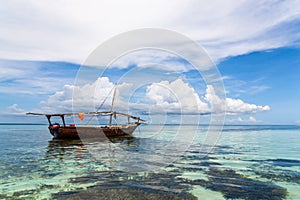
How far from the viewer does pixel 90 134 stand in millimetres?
36531

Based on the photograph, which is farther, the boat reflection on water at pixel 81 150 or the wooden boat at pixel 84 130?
the wooden boat at pixel 84 130

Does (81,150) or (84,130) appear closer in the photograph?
(81,150)

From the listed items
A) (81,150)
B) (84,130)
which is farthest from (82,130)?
(81,150)

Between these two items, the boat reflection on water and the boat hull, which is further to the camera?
the boat hull

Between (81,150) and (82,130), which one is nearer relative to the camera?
(81,150)

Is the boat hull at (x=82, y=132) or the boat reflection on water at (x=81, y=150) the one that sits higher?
the boat hull at (x=82, y=132)

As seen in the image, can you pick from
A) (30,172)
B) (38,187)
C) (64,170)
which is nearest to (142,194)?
(38,187)

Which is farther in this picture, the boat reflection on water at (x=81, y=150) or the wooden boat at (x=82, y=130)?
the wooden boat at (x=82, y=130)

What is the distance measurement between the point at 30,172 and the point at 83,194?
6.05 metres

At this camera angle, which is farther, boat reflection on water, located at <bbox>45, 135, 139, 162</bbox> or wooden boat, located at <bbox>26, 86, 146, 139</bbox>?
wooden boat, located at <bbox>26, 86, 146, 139</bbox>

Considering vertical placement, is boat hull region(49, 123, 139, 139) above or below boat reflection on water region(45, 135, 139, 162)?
above

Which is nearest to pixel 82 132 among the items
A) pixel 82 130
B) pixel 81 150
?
pixel 82 130

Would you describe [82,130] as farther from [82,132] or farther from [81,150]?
[81,150]

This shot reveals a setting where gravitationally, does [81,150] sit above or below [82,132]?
below
